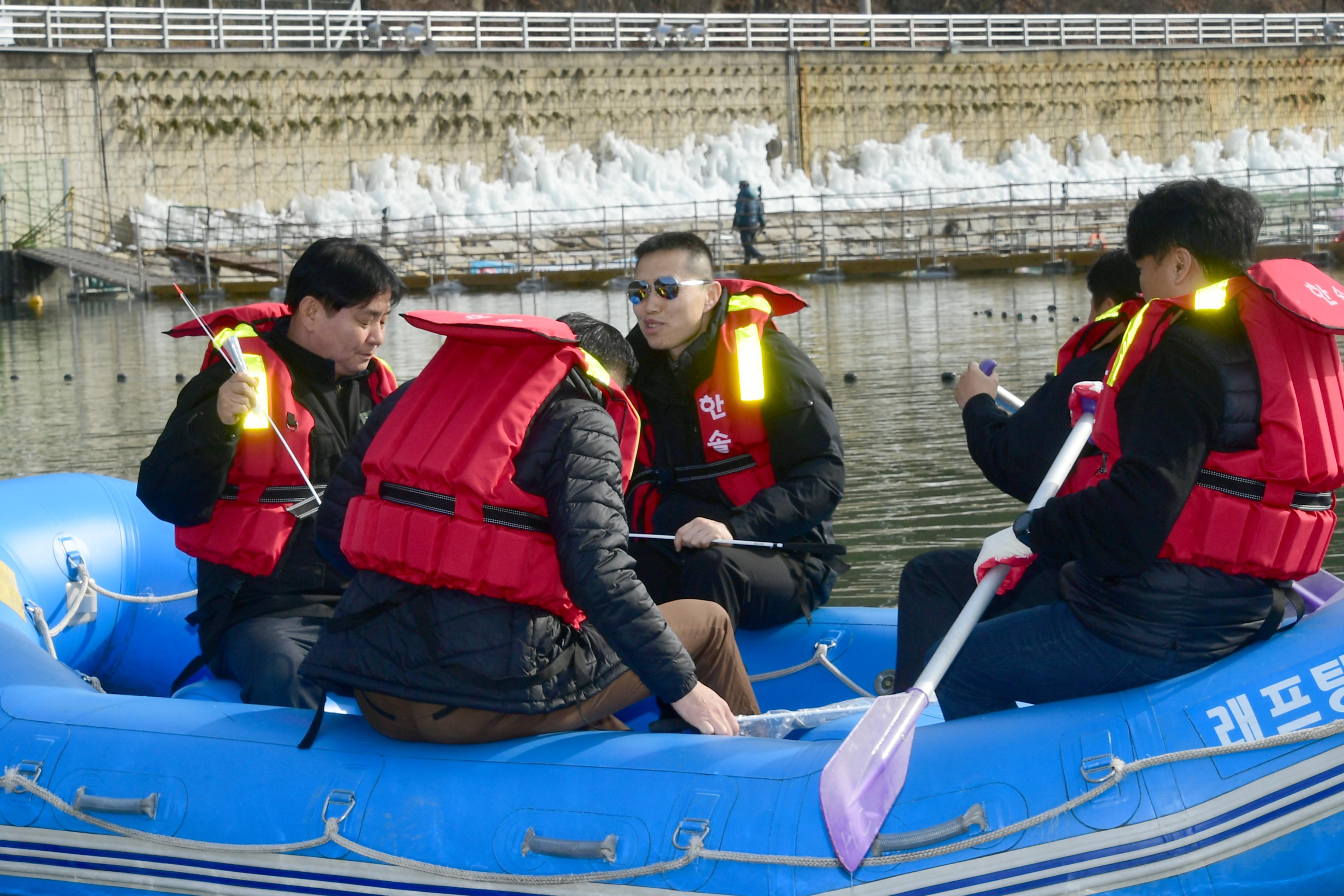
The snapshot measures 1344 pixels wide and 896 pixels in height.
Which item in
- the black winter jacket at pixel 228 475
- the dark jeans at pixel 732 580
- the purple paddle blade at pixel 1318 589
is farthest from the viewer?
the dark jeans at pixel 732 580

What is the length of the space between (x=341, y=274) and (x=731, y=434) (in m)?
1.03

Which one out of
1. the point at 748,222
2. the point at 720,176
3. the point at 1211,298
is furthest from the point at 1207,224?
the point at 720,176

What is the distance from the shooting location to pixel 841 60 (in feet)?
105

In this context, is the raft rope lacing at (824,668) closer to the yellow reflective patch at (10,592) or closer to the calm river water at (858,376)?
the calm river water at (858,376)

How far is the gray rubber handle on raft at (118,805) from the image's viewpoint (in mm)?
2723

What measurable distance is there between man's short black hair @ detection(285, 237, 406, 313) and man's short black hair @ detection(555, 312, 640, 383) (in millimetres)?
712

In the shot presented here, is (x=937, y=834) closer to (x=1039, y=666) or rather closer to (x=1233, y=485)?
(x=1039, y=666)

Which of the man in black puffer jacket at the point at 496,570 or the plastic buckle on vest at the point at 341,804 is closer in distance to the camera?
the man in black puffer jacket at the point at 496,570

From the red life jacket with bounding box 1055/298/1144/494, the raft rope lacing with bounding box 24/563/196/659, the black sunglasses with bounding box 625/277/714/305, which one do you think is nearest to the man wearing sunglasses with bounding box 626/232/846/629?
the black sunglasses with bounding box 625/277/714/305

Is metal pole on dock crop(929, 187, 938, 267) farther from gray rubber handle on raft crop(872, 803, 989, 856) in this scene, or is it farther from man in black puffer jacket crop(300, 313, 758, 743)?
gray rubber handle on raft crop(872, 803, 989, 856)

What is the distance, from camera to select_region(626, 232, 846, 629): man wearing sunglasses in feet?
11.7

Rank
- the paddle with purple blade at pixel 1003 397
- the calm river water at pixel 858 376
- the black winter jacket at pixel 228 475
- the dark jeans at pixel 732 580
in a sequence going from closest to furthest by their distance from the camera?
the black winter jacket at pixel 228 475, the paddle with purple blade at pixel 1003 397, the dark jeans at pixel 732 580, the calm river water at pixel 858 376

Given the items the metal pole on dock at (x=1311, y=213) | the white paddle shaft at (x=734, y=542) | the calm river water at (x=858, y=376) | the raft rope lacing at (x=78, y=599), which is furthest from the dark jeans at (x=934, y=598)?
the metal pole on dock at (x=1311, y=213)

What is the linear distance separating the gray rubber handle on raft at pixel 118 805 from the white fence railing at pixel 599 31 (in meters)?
24.4
